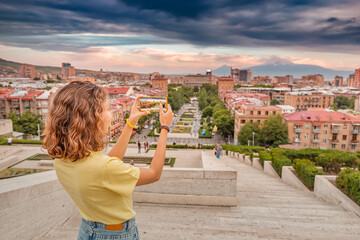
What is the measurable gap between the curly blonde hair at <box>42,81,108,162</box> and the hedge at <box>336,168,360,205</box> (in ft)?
22.3

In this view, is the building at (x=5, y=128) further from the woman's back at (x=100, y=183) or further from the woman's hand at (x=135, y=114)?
the woman's back at (x=100, y=183)

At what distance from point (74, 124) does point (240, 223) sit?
13.0 feet

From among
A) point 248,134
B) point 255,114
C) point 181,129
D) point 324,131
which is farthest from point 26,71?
point 324,131

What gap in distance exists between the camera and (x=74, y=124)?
→ 1606 millimetres

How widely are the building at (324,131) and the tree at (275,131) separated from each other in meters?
2.09

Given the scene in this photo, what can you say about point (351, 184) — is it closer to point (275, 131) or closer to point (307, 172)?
point (307, 172)

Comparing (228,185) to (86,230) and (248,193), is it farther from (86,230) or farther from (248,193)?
(86,230)

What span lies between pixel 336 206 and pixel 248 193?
86.4 inches

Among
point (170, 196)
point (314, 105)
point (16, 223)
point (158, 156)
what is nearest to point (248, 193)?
point (170, 196)

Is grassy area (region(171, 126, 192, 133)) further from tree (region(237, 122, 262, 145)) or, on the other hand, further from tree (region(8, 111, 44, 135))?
tree (region(8, 111, 44, 135))

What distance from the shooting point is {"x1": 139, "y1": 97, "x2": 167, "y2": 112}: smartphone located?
247 cm

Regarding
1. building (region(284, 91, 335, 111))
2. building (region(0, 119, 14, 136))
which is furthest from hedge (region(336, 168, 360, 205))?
building (region(284, 91, 335, 111))

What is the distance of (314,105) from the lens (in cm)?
6819

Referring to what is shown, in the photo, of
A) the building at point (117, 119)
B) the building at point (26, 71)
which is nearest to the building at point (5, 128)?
the building at point (117, 119)
